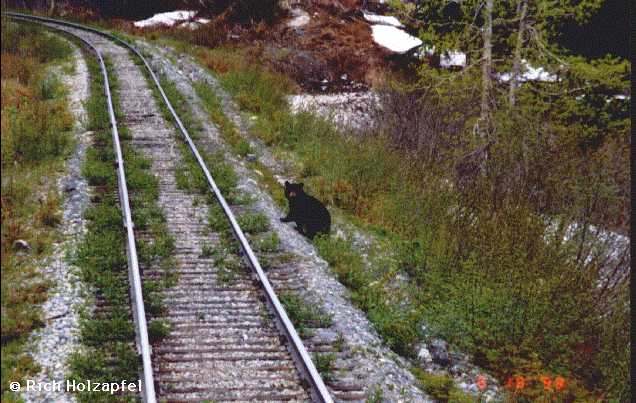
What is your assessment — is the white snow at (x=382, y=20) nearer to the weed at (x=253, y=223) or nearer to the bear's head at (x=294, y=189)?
the bear's head at (x=294, y=189)

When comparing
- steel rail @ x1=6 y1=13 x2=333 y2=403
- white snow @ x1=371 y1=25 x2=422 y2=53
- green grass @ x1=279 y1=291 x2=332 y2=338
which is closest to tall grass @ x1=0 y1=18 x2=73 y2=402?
steel rail @ x1=6 y1=13 x2=333 y2=403

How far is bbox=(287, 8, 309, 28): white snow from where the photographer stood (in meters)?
26.0

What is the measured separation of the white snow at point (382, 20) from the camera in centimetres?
2657

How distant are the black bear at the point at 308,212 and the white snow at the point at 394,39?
1703 cm

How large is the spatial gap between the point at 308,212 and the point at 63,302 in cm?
392

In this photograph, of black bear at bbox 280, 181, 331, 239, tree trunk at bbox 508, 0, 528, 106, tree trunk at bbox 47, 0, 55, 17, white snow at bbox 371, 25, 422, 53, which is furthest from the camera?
tree trunk at bbox 47, 0, 55, 17

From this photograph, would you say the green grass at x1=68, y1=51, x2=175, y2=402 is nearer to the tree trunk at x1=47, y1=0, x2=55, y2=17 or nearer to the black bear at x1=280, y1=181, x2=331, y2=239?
the black bear at x1=280, y1=181, x2=331, y2=239

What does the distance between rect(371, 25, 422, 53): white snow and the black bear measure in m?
17.0

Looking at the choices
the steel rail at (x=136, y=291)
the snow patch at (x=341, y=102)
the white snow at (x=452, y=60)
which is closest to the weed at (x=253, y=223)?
the steel rail at (x=136, y=291)

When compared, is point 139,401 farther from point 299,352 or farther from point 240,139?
point 240,139

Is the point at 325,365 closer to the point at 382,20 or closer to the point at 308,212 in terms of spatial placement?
the point at 308,212

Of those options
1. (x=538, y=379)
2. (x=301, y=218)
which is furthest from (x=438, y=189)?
(x=538, y=379)

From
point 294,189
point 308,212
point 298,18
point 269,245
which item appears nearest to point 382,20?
point 298,18

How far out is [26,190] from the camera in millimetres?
8812
